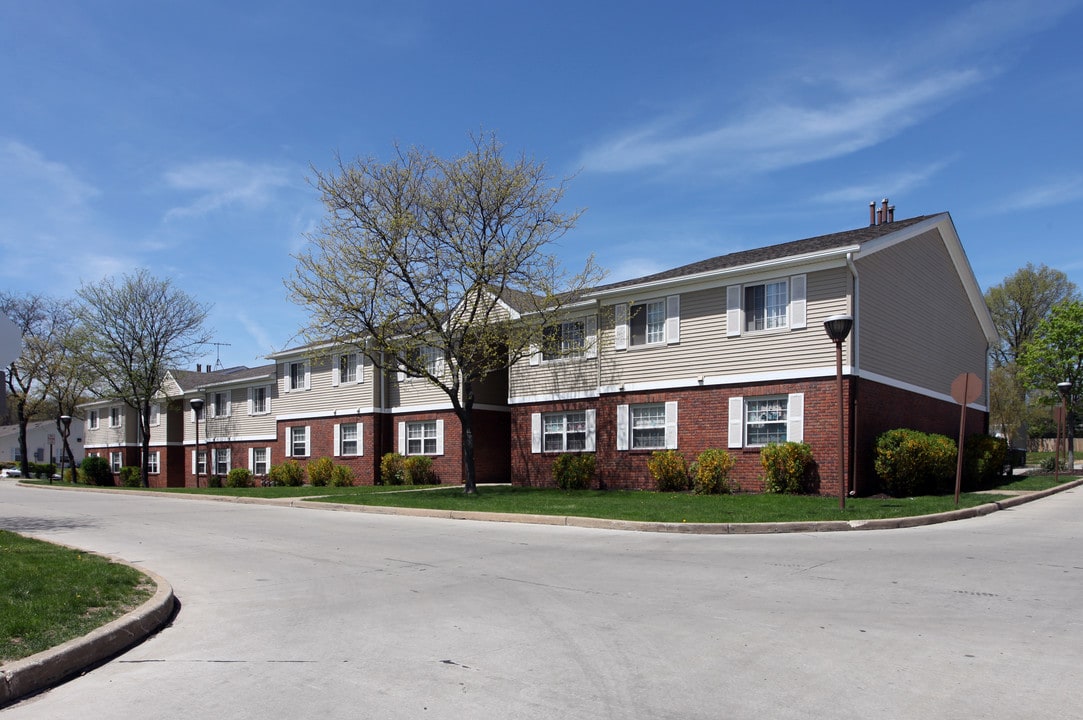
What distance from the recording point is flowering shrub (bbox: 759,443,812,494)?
2011 centimetres

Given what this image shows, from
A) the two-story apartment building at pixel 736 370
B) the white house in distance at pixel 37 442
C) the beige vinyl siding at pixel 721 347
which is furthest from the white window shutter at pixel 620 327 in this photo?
the white house in distance at pixel 37 442

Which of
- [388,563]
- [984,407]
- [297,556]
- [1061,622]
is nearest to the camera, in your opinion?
[1061,622]

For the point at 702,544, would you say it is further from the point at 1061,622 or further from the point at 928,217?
the point at 928,217

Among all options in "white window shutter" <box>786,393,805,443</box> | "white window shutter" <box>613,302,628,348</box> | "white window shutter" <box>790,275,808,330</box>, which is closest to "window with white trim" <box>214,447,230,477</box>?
"white window shutter" <box>613,302,628,348</box>

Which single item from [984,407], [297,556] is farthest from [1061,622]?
[984,407]

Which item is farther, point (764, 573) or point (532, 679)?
point (764, 573)

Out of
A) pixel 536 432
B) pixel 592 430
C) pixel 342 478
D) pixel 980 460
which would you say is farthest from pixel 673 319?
pixel 342 478

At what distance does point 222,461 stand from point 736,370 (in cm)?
3192

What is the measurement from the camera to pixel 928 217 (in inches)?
955

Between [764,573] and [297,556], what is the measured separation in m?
6.68

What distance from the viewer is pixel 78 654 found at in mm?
6328

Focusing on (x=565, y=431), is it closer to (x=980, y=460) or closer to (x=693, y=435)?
(x=693, y=435)

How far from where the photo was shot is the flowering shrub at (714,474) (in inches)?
840

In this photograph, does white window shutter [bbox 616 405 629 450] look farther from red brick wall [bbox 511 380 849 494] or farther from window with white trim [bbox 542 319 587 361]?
window with white trim [bbox 542 319 587 361]
